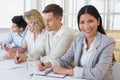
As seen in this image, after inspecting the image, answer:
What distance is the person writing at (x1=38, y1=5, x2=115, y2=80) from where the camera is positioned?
1.52 m

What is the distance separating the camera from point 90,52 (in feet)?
5.57

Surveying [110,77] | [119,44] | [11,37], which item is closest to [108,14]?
[119,44]

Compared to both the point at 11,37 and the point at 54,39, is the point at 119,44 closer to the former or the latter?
the point at 54,39

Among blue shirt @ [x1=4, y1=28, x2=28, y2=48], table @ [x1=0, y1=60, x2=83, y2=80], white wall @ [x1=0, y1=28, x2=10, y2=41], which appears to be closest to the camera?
table @ [x1=0, y1=60, x2=83, y2=80]

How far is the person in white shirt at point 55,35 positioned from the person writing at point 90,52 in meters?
0.23

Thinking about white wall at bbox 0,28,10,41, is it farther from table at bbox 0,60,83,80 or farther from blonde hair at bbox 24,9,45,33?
table at bbox 0,60,83,80

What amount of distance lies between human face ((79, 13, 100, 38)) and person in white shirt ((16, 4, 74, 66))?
42 centimetres

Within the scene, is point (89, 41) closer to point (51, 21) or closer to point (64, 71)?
point (64, 71)

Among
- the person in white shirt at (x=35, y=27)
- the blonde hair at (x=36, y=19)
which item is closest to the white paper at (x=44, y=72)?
the person in white shirt at (x=35, y=27)

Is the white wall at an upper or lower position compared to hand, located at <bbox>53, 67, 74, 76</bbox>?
upper

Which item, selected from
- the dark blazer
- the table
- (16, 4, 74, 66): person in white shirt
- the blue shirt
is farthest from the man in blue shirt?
the dark blazer

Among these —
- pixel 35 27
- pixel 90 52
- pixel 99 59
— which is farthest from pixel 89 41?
pixel 35 27

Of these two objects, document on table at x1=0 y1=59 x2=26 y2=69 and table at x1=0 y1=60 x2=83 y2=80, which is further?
document on table at x1=0 y1=59 x2=26 y2=69

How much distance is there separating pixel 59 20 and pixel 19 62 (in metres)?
0.59
